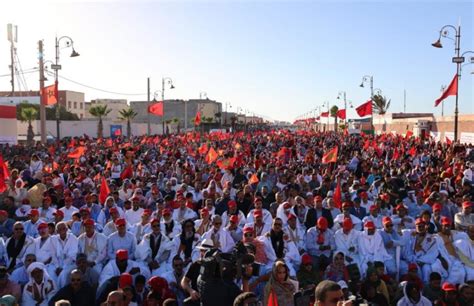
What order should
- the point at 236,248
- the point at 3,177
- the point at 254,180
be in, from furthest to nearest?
the point at 254,180 → the point at 3,177 → the point at 236,248

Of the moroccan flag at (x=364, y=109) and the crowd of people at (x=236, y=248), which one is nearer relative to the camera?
the crowd of people at (x=236, y=248)

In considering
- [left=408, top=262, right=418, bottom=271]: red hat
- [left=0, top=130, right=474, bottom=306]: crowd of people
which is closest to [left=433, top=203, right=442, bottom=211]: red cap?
[left=0, top=130, right=474, bottom=306]: crowd of people

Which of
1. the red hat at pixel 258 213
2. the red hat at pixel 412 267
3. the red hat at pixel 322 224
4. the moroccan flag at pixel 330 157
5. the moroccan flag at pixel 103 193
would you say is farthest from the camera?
the moroccan flag at pixel 330 157

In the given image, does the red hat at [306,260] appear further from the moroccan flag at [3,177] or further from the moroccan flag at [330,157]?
the moroccan flag at [330,157]

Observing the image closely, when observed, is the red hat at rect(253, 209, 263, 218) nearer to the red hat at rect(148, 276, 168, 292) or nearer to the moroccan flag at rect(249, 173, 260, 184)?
the red hat at rect(148, 276, 168, 292)

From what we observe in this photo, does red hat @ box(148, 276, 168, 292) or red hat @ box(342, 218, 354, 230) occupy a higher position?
red hat @ box(342, 218, 354, 230)

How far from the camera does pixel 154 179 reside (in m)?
13.2

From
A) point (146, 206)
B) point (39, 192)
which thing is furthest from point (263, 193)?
point (39, 192)

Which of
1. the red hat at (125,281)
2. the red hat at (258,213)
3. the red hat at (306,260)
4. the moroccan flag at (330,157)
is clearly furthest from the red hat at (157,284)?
the moroccan flag at (330,157)

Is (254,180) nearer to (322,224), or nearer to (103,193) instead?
(103,193)

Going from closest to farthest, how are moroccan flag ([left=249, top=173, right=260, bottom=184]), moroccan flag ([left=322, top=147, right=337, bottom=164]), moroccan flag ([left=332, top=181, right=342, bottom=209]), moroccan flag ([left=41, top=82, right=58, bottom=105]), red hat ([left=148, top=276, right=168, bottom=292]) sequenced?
red hat ([left=148, top=276, right=168, bottom=292]) → moroccan flag ([left=332, top=181, right=342, bottom=209]) → moroccan flag ([left=249, top=173, right=260, bottom=184]) → moroccan flag ([left=322, top=147, right=337, bottom=164]) → moroccan flag ([left=41, top=82, right=58, bottom=105])

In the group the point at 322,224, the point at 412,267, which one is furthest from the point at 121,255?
the point at 412,267

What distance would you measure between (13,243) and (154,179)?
5911 mm

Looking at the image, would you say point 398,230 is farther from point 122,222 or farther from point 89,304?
point 89,304
